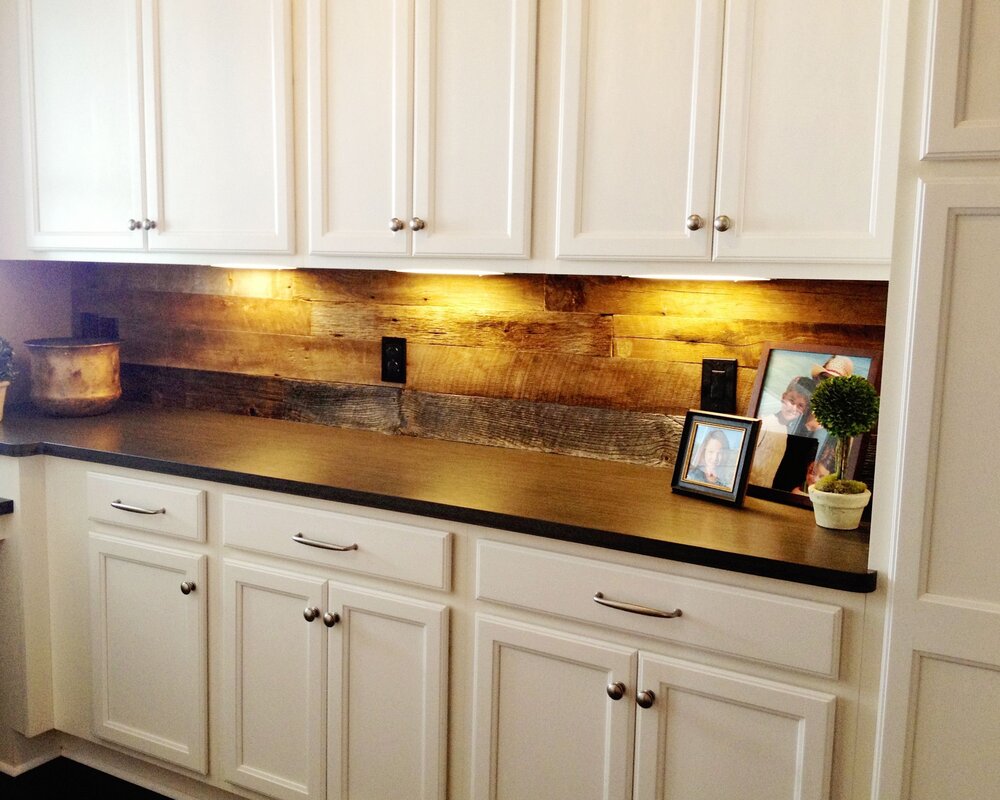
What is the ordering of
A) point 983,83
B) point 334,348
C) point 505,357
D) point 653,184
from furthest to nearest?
point 334,348, point 505,357, point 653,184, point 983,83

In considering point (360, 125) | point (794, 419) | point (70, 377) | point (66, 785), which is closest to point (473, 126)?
point (360, 125)

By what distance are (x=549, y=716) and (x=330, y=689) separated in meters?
0.52

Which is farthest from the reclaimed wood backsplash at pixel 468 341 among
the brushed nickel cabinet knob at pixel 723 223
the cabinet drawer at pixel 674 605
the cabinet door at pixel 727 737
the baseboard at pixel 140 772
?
the baseboard at pixel 140 772

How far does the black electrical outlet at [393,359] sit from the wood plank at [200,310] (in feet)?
0.91

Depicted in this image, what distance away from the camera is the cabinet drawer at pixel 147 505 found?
2.23 metres

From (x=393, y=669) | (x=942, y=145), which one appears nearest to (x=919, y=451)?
(x=942, y=145)

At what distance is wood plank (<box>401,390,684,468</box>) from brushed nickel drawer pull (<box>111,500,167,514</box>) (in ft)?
2.25

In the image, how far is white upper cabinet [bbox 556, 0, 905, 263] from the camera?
5.61 feet

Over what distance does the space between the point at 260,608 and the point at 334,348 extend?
85 cm

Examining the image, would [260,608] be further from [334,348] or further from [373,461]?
[334,348]

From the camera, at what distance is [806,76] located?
5.74ft

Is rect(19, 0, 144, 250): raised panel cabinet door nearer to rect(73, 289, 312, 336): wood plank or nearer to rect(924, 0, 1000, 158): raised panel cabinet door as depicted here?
rect(73, 289, 312, 336): wood plank

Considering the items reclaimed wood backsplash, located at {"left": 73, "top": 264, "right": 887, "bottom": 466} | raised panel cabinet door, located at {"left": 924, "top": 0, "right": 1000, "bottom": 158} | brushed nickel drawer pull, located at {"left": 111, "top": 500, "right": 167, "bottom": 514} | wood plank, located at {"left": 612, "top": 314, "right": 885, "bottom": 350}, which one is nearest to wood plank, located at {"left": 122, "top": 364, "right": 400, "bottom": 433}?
reclaimed wood backsplash, located at {"left": 73, "top": 264, "right": 887, "bottom": 466}

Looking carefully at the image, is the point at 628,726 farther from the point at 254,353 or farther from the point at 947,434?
the point at 254,353
